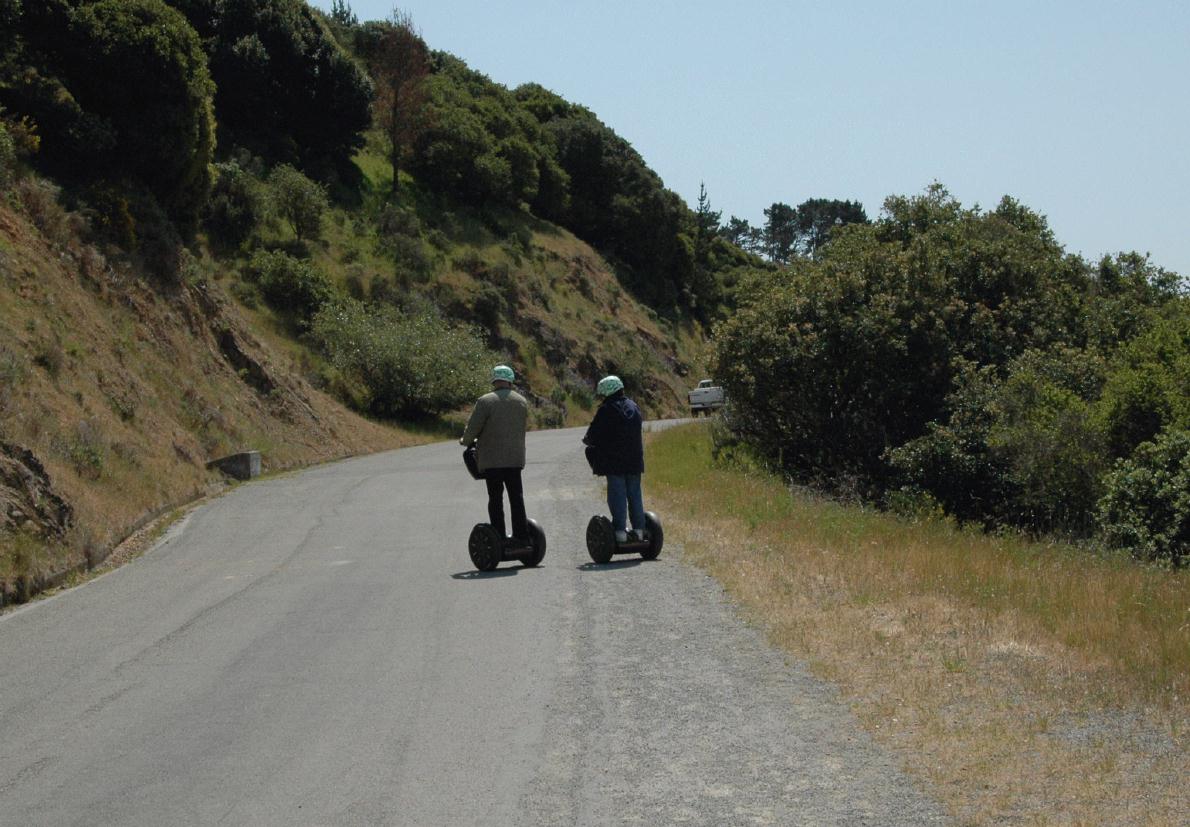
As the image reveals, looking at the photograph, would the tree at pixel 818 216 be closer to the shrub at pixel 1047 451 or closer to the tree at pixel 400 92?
the tree at pixel 400 92

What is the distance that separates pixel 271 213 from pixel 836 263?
26.9 meters

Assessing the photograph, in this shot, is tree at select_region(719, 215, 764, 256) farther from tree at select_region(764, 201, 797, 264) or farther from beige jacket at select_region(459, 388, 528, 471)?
beige jacket at select_region(459, 388, 528, 471)

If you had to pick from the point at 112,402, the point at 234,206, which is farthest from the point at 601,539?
the point at 234,206

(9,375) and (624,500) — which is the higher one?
(9,375)

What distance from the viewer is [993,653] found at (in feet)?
28.4

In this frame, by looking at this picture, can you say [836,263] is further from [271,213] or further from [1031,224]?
[271,213]

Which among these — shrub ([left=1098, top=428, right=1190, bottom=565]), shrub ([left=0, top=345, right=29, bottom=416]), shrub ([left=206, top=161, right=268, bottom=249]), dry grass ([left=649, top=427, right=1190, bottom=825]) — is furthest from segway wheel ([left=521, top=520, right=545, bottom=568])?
shrub ([left=206, top=161, right=268, bottom=249])

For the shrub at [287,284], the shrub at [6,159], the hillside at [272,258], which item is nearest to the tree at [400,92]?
the hillside at [272,258]

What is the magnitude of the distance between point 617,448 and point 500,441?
1.26m

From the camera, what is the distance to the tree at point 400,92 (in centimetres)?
6700

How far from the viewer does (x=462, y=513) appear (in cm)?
1850

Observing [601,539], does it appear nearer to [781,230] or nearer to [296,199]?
[296,199]

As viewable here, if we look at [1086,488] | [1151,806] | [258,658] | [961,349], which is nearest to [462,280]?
[961,349]

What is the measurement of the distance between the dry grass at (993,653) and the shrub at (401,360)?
2745cm
